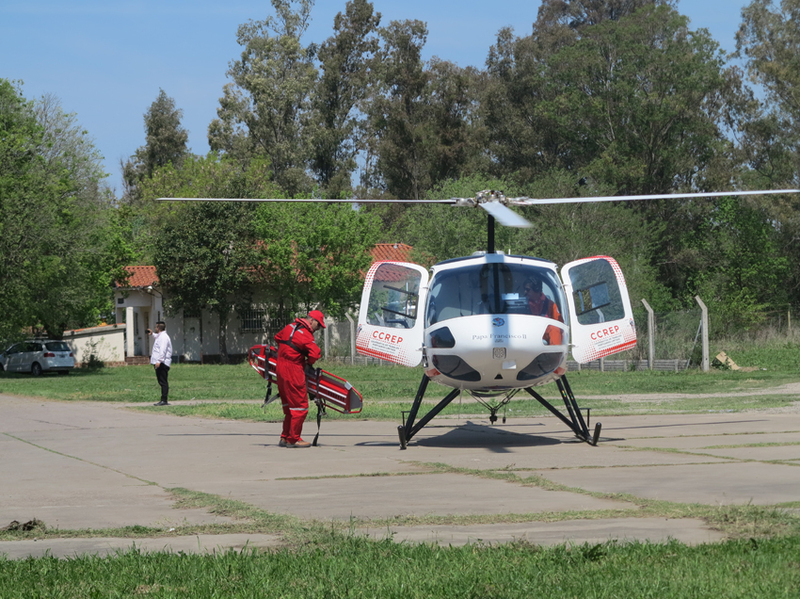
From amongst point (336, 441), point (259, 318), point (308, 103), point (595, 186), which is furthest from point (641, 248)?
A: point (336, 441)

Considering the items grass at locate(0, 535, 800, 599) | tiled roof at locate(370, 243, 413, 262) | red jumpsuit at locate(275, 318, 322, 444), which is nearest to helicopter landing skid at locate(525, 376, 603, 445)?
red jumpsuit at locate(275, 318, 322, 444)

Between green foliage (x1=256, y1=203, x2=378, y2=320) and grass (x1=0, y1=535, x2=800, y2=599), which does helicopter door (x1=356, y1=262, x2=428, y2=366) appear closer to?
grass (x1=0, y1=535, x2=800, y2=599)

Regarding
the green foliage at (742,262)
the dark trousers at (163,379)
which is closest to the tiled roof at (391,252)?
the green foliage at (742,262)

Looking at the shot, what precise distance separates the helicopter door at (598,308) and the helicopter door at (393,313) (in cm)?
208

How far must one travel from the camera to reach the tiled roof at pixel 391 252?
50094mm

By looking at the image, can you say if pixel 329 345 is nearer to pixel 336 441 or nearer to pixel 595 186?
pixel 595 186

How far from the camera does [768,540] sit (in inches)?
230

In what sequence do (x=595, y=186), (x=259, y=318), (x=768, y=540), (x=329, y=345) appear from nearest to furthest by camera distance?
(x=768, y=540), (x=329, y=345), (x=259, y=318), (x=595, y=186)

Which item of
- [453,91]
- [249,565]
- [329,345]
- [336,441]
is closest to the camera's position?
[249,565]

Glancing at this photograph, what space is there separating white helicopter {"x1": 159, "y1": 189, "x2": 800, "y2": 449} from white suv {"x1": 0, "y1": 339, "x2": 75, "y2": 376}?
1247 inches

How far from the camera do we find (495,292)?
11.5 metres

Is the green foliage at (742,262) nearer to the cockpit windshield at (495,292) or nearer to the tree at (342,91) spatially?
the tree at (342,91)

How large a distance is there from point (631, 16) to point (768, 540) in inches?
2197

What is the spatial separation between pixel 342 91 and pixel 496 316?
5573 cm
